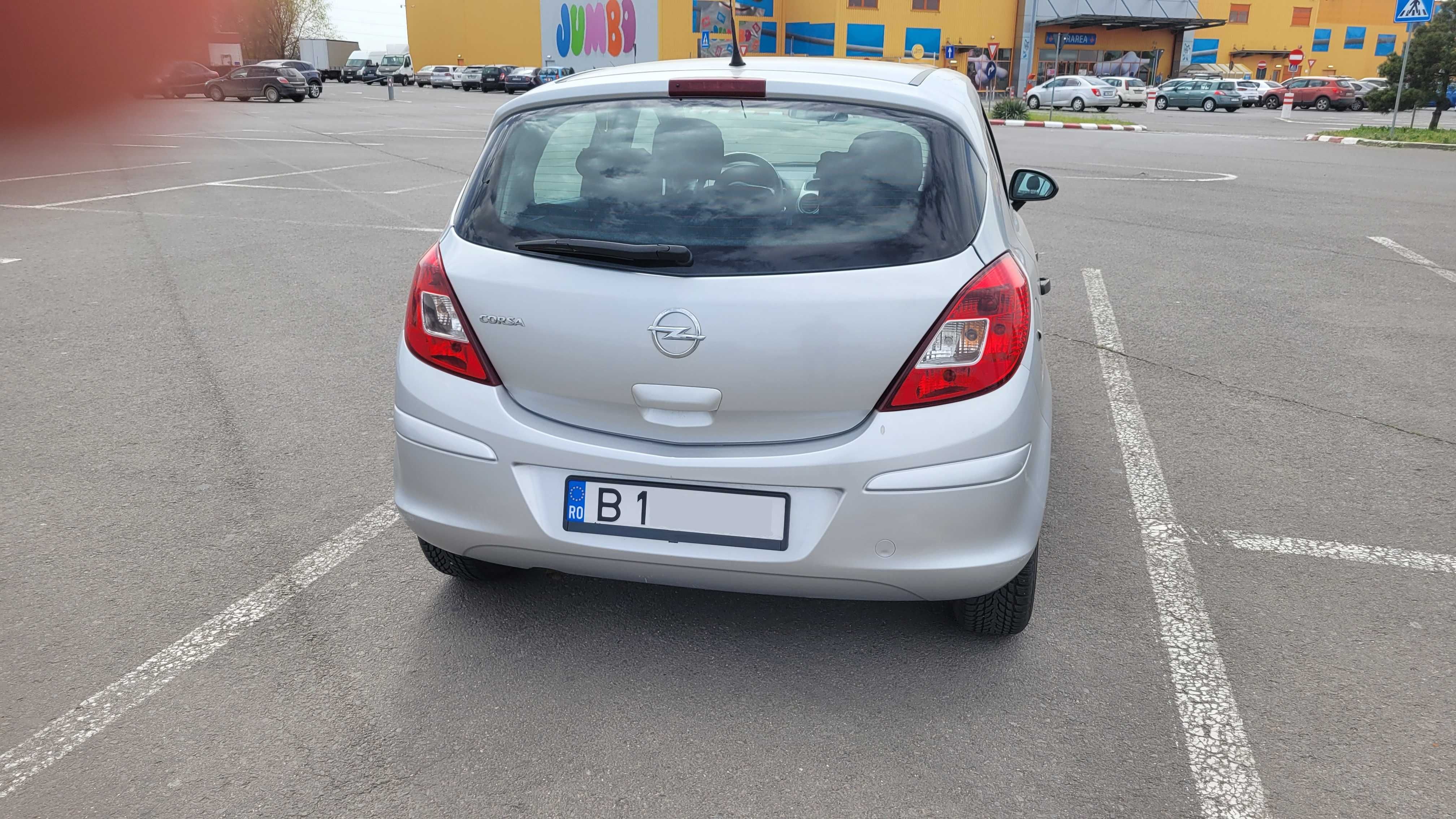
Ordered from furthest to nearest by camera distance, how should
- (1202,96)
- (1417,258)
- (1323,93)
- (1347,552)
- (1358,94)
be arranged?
(1202,96) → (1323,93) → (1358,94) → (1417,258) → (1347,552)

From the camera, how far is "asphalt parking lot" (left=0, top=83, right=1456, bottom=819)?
2346mm

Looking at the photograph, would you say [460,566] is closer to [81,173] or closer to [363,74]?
[81,173]

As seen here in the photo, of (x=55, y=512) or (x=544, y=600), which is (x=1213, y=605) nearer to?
(x=544, y=600)

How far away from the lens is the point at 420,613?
3.10 m

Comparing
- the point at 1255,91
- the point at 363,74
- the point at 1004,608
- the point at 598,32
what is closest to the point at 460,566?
the point at 1004,608

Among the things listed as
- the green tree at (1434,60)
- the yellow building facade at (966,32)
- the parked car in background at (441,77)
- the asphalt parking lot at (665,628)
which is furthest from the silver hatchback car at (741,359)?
the parked car in background at (441,77)

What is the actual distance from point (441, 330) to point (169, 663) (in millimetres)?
1154

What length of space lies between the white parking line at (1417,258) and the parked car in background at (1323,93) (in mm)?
37322

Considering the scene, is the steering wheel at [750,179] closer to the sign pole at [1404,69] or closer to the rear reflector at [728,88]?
the rear reflector at [728,88]

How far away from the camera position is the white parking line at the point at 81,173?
2.26 ft

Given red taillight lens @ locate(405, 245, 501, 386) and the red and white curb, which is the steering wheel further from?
the red and white curb

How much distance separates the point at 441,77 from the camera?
59.9m

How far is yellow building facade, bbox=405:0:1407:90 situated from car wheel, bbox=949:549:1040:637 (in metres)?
49.8

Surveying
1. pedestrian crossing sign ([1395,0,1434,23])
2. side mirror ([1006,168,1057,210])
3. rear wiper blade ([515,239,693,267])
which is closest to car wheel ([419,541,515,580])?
rear wiper blade ([515,239,693,267])
